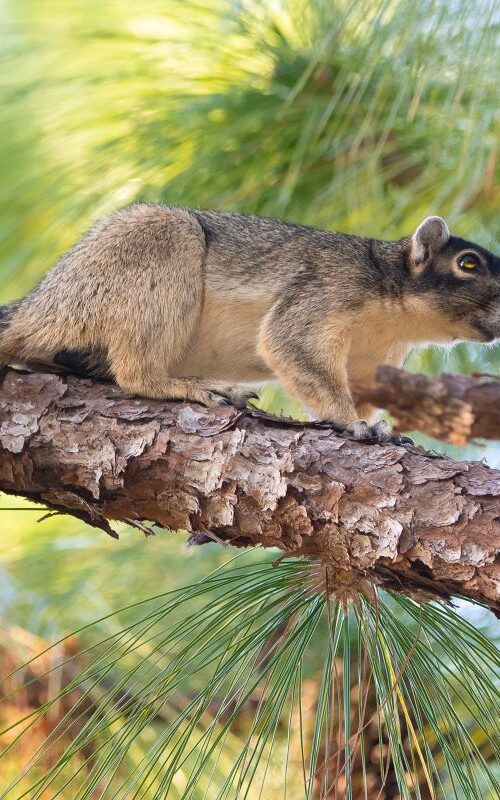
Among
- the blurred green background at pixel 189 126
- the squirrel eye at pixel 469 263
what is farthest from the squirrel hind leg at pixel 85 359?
the squirrel eye at pixel 469 263

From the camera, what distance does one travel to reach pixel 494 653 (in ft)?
5.71

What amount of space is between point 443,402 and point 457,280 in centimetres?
167

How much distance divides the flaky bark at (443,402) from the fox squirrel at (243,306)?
1170mm

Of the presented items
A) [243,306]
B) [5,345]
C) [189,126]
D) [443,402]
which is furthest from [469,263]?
[443,402]

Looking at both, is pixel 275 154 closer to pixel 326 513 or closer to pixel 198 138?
pixel 198 138

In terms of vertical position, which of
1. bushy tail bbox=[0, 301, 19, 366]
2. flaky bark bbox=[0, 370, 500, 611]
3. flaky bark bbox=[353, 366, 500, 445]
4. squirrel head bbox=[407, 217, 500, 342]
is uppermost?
flaky bark bbox=[353, 366, 500, 445]

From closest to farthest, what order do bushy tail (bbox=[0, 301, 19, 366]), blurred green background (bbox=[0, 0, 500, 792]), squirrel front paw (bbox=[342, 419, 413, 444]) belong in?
1. squirrel front paw (bbox=[342, 419, 413, 444])
2. bushy tail (bbox=[0, 301, 19, 366])
3. blurred green background (bbox=[0, 0, 500, 792])

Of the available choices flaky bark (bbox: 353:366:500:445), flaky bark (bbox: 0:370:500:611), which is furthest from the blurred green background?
flaky bark (bbox: 353:366:500:445)

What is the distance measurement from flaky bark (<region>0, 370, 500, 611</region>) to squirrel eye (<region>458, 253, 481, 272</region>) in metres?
0.89

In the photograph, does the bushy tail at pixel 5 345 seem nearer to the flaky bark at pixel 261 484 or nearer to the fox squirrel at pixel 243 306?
the fox squirrel at pixel 243 306

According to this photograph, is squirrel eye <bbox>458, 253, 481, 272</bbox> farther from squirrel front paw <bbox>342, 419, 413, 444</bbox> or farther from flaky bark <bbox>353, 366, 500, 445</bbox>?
flaky bark <bbox>353, 366, 500, 445</bbox>

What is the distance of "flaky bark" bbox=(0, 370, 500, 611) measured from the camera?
1.70 meters

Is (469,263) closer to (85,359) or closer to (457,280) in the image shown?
(457,280)

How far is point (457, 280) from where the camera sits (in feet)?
8.66
